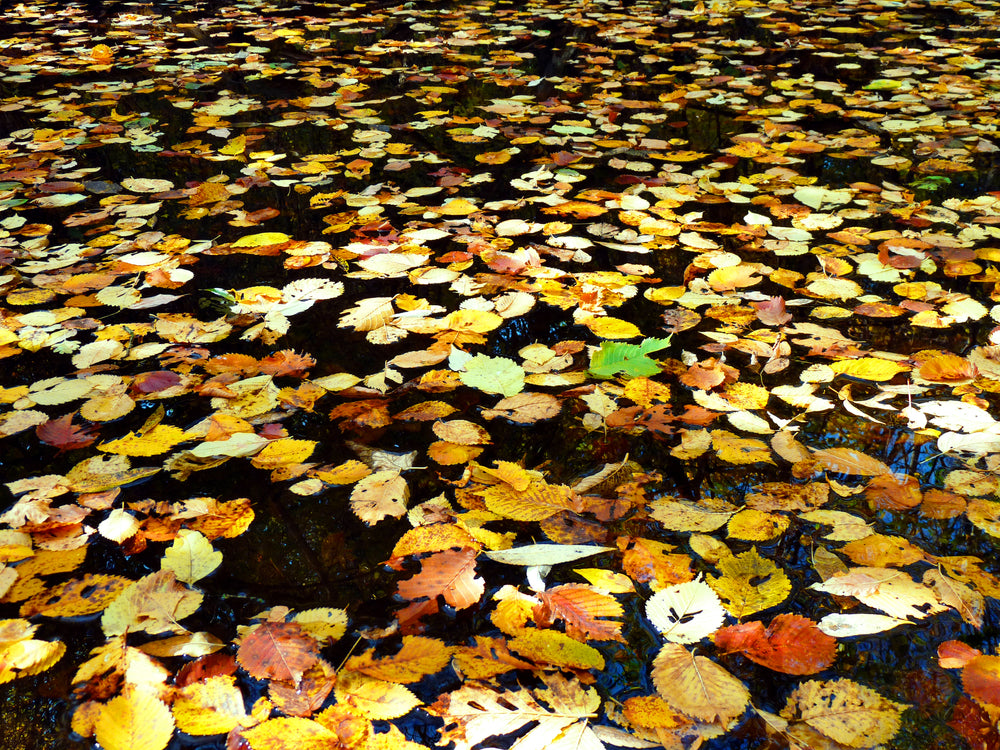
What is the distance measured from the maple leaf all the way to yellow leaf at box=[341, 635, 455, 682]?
0.04m

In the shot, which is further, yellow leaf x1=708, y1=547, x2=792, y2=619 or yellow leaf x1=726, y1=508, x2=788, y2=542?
yellow leaf x1=726, y1=508, x2=788, y2=542

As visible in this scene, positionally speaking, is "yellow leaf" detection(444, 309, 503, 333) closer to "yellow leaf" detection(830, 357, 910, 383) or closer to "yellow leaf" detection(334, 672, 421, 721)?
"yellow leaf" detection(830, 357, 910, 383)

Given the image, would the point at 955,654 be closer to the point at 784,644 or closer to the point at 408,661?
the point at 784,644

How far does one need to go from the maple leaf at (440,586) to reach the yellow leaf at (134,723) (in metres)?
0.34

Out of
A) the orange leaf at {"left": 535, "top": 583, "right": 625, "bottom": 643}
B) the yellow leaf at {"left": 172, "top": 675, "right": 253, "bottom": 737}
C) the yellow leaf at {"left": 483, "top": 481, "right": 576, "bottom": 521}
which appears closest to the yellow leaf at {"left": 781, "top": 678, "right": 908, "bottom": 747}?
the orange leaf at {"left": 535, "top": 583, "right": 625, "bottom": 643}

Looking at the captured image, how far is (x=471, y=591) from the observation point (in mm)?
1134

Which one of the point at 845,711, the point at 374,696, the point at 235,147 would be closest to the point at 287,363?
the point at 374,696

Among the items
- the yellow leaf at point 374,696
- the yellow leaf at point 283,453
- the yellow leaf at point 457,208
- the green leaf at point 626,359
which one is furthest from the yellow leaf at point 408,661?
the yellow leaf at point 457,208

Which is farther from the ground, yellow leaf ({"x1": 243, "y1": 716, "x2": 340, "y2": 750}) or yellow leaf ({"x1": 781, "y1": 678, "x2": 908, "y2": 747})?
yellow leaf ({"x1": 243, "y1": 716, "x2": 340, "y2": 750})

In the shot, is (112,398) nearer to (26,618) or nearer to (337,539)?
(26,618)

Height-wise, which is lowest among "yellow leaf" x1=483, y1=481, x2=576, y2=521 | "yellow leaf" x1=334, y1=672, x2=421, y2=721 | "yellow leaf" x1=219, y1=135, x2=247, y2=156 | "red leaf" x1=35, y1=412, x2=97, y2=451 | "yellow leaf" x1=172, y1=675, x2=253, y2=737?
"yellow leaf" x1=334, y1=672, x2=421, y2=721

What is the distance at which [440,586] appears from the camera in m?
1.14

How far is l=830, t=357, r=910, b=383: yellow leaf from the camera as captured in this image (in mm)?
1629

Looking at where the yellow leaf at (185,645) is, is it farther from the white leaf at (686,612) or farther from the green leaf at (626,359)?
the green leaf at (626,359)
